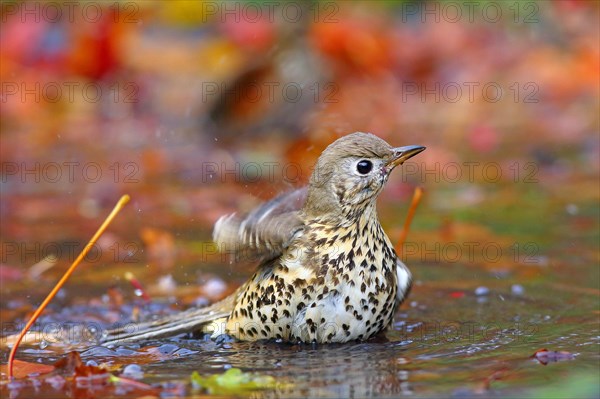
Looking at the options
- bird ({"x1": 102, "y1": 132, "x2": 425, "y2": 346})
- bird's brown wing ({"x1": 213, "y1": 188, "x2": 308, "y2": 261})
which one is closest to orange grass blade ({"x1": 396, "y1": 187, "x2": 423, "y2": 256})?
bird ({"x1": 102, "y1": 132, "x2": 425, "y2": 346})

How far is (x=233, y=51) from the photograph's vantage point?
1364 cm

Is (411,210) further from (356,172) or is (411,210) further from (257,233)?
(257,233)

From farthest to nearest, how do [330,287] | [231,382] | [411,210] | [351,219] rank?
[411,210]
[351,219]
[330,287]
[231,382]

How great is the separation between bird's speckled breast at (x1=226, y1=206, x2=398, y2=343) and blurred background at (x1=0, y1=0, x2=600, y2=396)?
28.8 inches

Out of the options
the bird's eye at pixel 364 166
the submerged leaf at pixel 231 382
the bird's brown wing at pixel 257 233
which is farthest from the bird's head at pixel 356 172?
the submerged leaf at pixel 231 382

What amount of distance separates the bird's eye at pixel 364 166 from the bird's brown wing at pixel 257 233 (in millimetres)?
417

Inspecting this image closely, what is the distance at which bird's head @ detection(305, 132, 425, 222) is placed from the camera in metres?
5.44

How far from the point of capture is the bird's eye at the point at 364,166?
5.46 m

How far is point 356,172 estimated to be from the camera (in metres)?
5.48

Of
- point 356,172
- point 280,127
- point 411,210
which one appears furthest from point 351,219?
point 280,127

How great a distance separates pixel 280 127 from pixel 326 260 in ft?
20.0

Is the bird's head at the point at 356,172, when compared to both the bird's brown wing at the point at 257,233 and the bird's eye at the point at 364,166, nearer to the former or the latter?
the bird's eye at the point at 364,166

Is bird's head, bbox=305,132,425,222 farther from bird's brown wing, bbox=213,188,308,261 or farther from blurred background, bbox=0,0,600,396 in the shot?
blurred background, bbox=0,0,600,396

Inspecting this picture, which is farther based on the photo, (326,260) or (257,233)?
(257,233)
